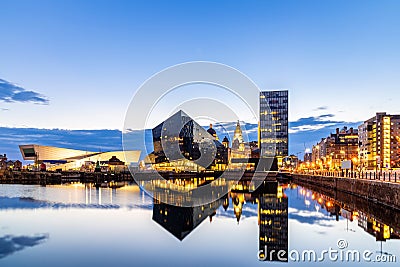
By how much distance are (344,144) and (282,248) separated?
14481 cm

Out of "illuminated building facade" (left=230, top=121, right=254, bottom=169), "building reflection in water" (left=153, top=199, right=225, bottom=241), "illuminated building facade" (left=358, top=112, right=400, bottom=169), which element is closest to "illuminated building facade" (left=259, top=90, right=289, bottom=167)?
"illuminated building facade" (left=230, top=121, right=254, bottom=169)

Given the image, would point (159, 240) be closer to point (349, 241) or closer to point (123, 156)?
Answer: point (349, 241)

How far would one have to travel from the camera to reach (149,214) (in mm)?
25781

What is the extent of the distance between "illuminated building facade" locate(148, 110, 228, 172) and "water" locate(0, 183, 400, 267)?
10104cm

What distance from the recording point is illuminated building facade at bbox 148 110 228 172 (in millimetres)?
132000

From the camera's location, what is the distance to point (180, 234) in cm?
1886

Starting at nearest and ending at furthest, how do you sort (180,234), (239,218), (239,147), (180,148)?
(180,234)
(239,218)
(180,148)
(239,147)

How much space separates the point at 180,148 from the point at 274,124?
33.1 m

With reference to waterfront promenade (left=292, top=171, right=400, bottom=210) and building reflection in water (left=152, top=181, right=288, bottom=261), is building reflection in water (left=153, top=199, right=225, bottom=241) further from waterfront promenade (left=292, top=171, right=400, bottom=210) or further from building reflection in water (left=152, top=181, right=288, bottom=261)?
waterfront promenade (left=292, top=171, right=400, bottom=210)

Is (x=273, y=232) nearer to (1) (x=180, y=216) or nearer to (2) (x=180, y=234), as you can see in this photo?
(2) (x=180, y=234)
